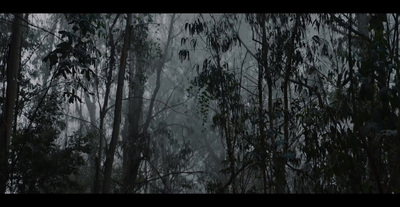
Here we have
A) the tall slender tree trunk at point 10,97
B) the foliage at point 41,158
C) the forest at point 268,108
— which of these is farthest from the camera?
the foliage at point 41,158

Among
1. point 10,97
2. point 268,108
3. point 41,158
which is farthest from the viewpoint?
point 41,158

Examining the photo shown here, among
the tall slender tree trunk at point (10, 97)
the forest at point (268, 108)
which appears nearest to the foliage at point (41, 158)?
the forest at point (268, 108)

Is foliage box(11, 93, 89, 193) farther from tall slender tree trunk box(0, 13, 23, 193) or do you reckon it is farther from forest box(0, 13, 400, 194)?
tall slender tree trunk box(0, 13, 23, 193)

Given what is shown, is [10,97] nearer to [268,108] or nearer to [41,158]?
[41,158]

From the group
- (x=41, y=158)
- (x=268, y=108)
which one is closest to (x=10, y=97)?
(x=41, y=158)

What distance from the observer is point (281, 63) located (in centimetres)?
403

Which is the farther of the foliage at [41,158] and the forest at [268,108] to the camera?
the foliage at [41,158]

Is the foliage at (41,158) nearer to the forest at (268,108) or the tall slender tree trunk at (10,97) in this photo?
the forest at (268,108)

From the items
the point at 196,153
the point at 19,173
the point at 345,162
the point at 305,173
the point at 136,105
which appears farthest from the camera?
the point at 196,153

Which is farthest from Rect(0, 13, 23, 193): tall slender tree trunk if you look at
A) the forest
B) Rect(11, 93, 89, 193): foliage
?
Rect(11, 93, 89, 193): foliage
